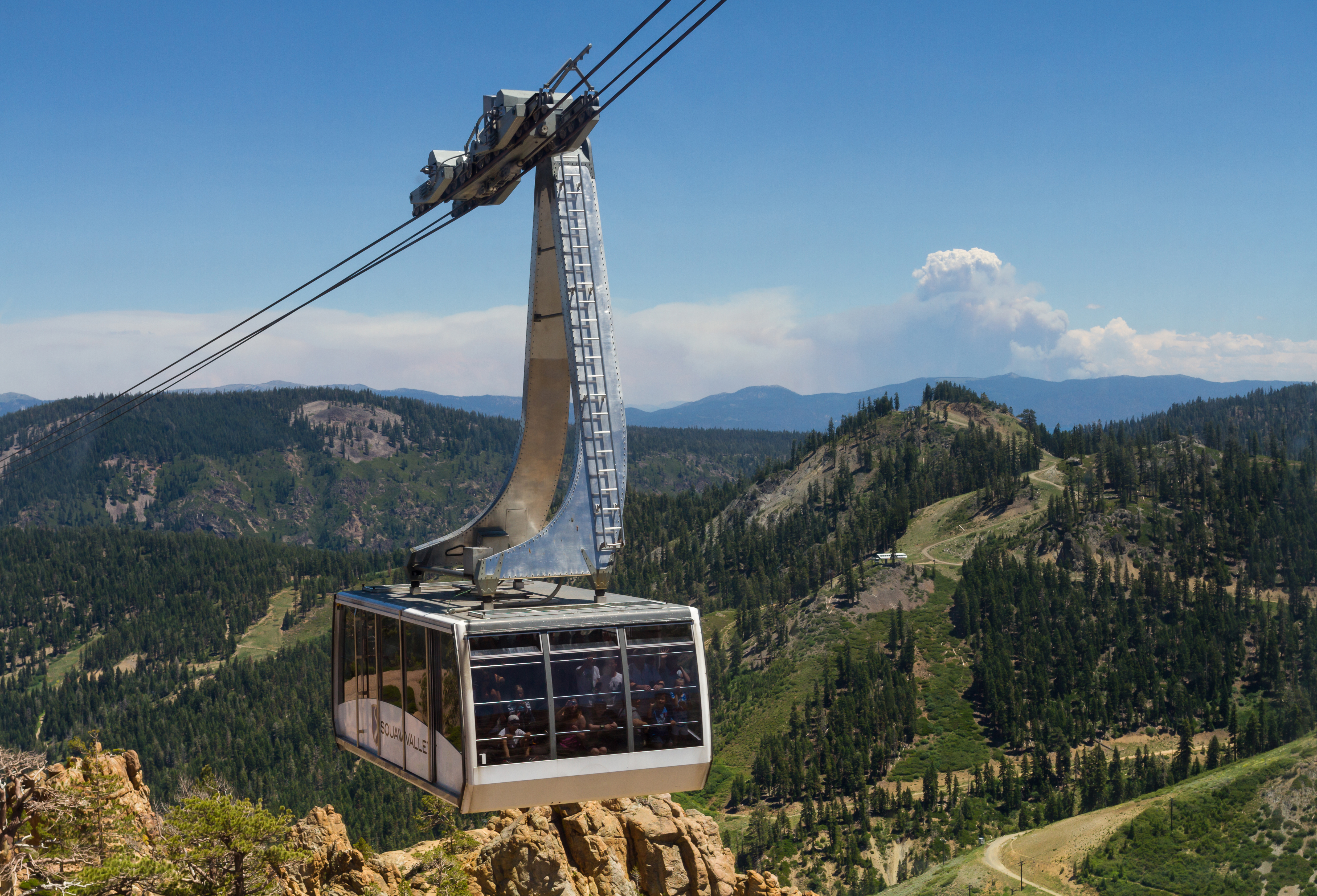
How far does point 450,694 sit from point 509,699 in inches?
43.0

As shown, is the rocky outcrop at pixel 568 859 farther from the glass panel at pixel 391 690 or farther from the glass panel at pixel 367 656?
the glass panel at pixel 391 690

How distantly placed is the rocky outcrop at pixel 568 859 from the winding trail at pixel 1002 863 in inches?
2171

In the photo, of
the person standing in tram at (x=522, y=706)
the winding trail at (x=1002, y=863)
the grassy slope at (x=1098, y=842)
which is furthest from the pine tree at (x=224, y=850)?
the winding trail at (x=1002, y=863)

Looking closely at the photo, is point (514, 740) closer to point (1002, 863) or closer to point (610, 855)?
point (610, 855)

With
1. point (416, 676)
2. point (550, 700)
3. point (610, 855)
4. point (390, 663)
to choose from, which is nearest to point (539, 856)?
point (610, 855)

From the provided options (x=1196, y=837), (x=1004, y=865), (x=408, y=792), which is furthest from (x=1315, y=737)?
(x=408, y=792)

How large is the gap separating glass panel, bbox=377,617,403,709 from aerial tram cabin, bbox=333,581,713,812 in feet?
0.23

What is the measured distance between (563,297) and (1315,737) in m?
136

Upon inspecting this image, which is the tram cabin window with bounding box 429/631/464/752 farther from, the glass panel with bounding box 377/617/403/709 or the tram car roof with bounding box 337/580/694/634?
the glass panel with bounding box 377/617/403/709

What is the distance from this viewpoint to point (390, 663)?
22.4 meters

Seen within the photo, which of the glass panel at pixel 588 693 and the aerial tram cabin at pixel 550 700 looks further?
the glass panel at pixel 588 693

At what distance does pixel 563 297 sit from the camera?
21.9m

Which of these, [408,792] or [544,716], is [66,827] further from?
[408,792]

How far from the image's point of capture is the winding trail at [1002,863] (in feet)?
337
